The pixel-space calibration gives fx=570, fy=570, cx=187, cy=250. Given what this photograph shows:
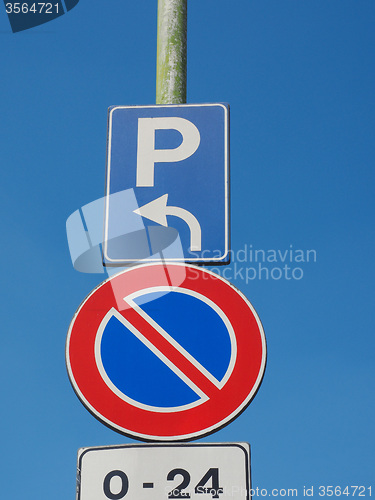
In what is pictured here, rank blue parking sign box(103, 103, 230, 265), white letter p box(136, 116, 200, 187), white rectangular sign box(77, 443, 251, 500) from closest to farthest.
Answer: white rectangular sign box(77, 443, 251, 500), blue parking sign box(103, 103, 230, 265), white letter p box(136, 116, 200, 187)

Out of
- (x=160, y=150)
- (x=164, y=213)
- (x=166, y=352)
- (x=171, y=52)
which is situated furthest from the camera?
(x=171, y=52)

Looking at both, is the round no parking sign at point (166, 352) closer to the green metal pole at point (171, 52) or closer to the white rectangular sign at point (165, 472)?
the white rectangular sign at point (165, 472)

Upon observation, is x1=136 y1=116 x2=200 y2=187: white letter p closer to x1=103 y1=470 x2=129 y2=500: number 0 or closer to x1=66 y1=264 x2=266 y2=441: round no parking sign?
x1=66 y1=264 x2=266 y2=441: round no parking sign

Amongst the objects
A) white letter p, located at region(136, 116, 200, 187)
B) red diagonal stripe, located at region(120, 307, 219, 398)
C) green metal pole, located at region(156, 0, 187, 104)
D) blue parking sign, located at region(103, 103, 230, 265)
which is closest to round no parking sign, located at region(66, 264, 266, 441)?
red diagonal stripe, located at region(120, 307, 219, 398)

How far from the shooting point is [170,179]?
2.01 meters

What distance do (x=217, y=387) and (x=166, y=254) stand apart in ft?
1.74

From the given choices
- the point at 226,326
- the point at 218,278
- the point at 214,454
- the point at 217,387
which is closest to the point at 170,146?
the point at 218,278

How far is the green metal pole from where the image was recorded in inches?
84.1

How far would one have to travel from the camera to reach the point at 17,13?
9.24 feet

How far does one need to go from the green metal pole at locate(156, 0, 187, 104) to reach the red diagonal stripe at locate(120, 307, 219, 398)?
3.00ft

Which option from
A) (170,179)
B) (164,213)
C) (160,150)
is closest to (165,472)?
(164,213)

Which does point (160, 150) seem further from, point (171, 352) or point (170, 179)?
point (171, 352)

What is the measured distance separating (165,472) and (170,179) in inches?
39.2

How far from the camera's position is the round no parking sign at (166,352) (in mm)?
1445
